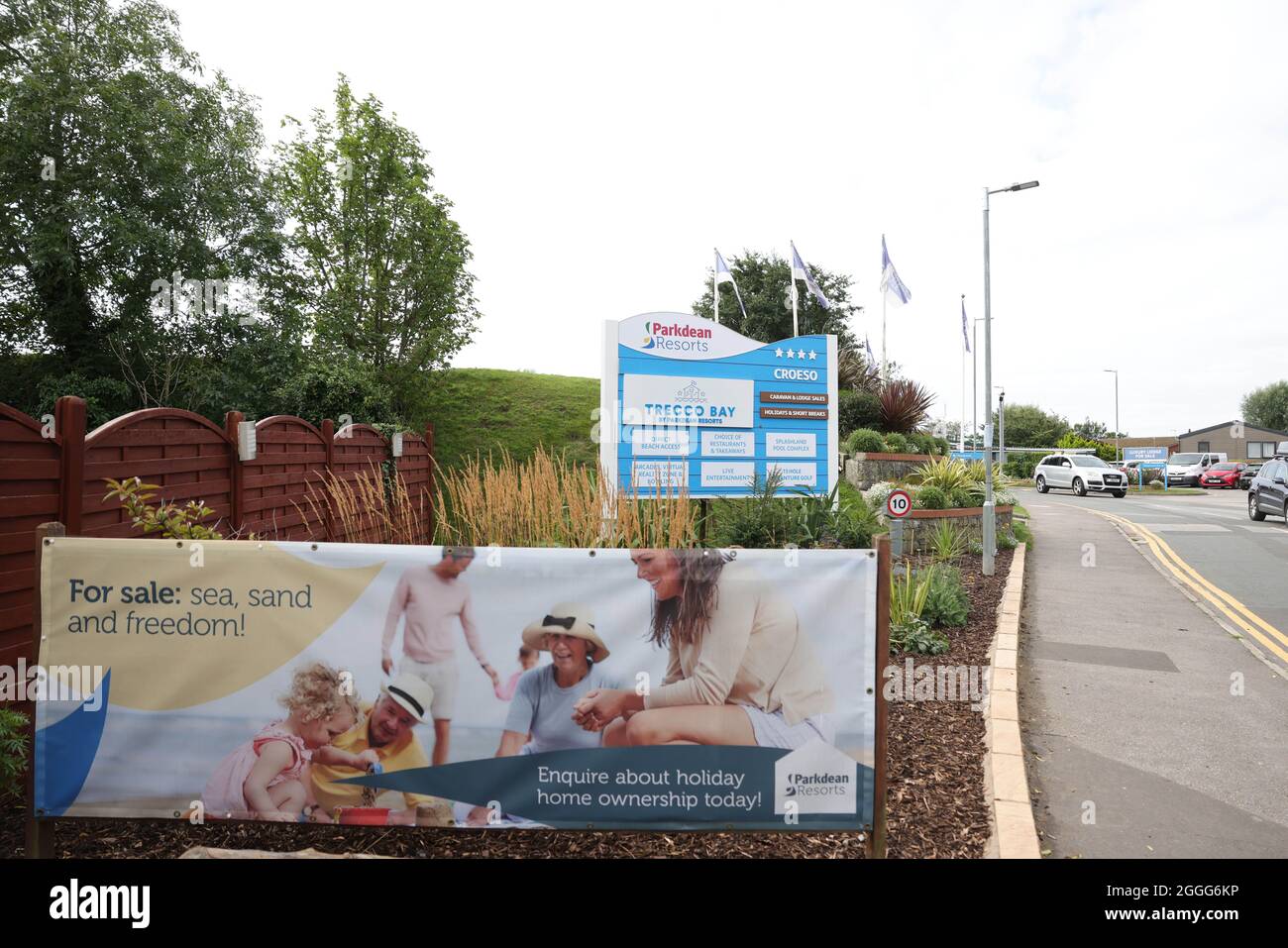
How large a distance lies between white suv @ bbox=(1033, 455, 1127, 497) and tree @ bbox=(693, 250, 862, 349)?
12059 mm

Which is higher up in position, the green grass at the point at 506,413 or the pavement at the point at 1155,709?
the green grass at the point at 506,413

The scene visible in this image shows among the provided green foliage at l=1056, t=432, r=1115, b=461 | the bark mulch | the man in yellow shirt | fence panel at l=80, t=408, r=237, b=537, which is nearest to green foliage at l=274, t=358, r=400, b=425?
fence panel at l=80, t=408, r=237, b=537

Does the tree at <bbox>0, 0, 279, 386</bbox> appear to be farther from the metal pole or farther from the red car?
the red car

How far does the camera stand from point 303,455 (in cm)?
873

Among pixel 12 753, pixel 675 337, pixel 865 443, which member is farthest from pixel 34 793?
pixel 865 443

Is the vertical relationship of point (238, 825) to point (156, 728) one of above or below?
below

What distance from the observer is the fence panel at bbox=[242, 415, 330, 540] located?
287 inches

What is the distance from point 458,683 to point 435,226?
18.7 metres

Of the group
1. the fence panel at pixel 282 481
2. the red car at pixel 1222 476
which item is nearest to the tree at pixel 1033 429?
the red car at pixel 1222 476

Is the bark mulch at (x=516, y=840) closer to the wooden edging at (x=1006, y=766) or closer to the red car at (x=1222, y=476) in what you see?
the wooden edging at (x=1006, y=766)

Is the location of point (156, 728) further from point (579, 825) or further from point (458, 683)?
point (579, 825)

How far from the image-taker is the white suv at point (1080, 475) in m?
32.7

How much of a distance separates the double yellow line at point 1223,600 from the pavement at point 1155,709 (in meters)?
0.03

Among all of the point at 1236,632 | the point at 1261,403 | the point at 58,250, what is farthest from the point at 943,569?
the point at 1261,403
